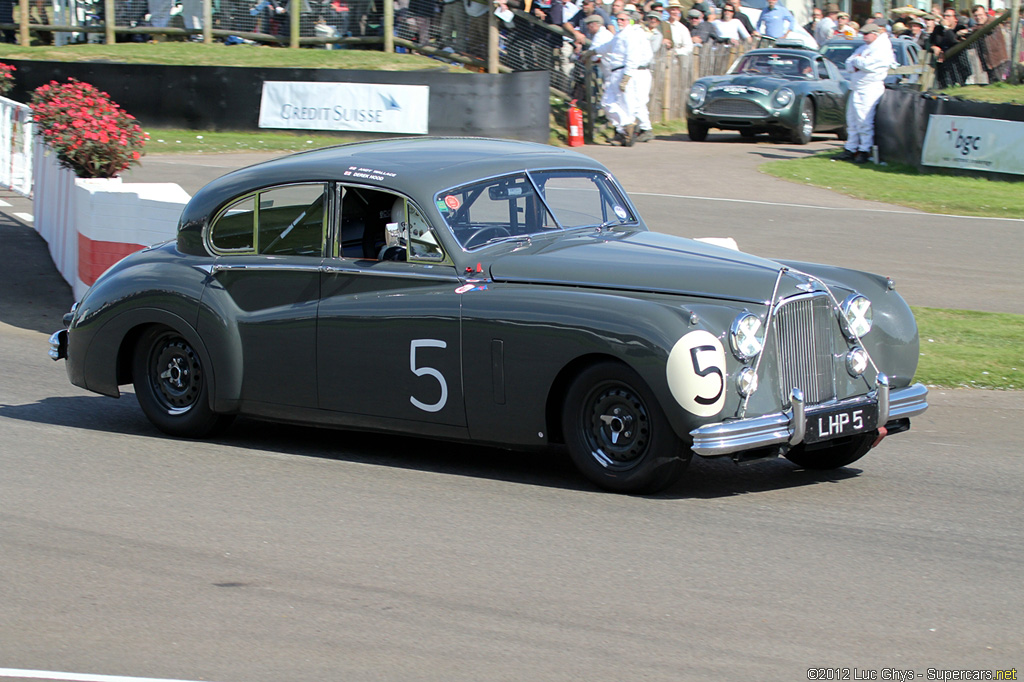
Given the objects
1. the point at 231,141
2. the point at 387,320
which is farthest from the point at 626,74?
the point at 387,320

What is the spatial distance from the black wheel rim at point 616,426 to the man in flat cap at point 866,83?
16153mm

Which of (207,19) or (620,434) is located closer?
(620,434)

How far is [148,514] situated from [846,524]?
329 cm

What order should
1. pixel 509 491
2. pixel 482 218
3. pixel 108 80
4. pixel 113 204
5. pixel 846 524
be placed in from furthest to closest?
pixel 108 80, pixel 113 204, pixel 482 218, pixel 509 491, pixel 846 524

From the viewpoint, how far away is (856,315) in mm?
6516

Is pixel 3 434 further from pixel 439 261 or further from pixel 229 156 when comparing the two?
pixel 229 156

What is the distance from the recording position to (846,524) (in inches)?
230

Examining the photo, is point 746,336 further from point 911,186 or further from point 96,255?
point 911,186

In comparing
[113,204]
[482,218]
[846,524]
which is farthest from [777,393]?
[113,204]

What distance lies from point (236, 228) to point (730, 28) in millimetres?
24558

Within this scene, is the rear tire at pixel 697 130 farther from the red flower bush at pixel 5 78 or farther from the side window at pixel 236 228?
the side window at pixel 236 228

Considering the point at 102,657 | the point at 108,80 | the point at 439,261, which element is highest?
the point at 108,80

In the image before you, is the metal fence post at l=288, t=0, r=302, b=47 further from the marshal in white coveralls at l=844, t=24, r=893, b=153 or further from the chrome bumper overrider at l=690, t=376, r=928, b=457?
the chrome bumper overrider at l=690, t=376, r=928, b=457

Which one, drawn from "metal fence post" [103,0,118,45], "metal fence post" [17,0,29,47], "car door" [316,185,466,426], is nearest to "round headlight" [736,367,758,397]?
"car door" [316,185,466,426]
